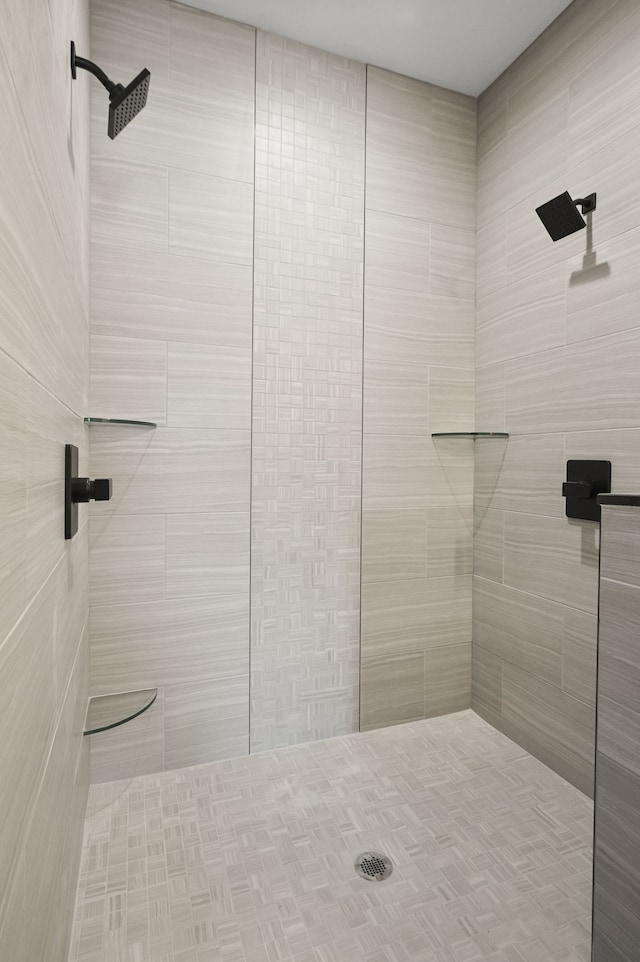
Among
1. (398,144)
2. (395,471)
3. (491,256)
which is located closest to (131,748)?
(395,471)

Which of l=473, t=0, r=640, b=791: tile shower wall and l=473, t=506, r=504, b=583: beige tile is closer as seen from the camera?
l=473, t=0, r=640, b=791: tile shower wall

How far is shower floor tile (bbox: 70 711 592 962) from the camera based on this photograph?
1041 mm

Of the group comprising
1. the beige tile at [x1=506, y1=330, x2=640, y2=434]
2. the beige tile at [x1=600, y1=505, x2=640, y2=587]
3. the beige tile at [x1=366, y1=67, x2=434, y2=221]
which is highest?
the beige tile at [x1=366, y1=67, x2=434, y2=221]

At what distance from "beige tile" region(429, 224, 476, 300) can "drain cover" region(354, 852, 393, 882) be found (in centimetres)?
165

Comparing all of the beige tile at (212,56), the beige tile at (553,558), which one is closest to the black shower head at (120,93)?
the beige tile at (212,56)

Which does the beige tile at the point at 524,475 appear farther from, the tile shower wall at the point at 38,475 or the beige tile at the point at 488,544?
the tile shower wall at the point at 38,475

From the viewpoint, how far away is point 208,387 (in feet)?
5.20

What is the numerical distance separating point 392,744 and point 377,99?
207cm

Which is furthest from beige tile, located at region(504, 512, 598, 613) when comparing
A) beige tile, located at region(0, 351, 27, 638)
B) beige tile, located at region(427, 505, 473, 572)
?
beige tile, located at region(0, 351, 27, 638)

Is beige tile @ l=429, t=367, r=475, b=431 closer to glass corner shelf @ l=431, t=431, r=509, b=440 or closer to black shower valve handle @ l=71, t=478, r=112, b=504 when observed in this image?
glass corner shelf @ l=431, t=431, r=509, b=440

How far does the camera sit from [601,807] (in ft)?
2.82

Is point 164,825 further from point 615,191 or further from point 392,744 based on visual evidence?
point 615,191

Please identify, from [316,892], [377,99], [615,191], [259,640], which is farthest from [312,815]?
[377,99]

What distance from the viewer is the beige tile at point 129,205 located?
146 centimetres
